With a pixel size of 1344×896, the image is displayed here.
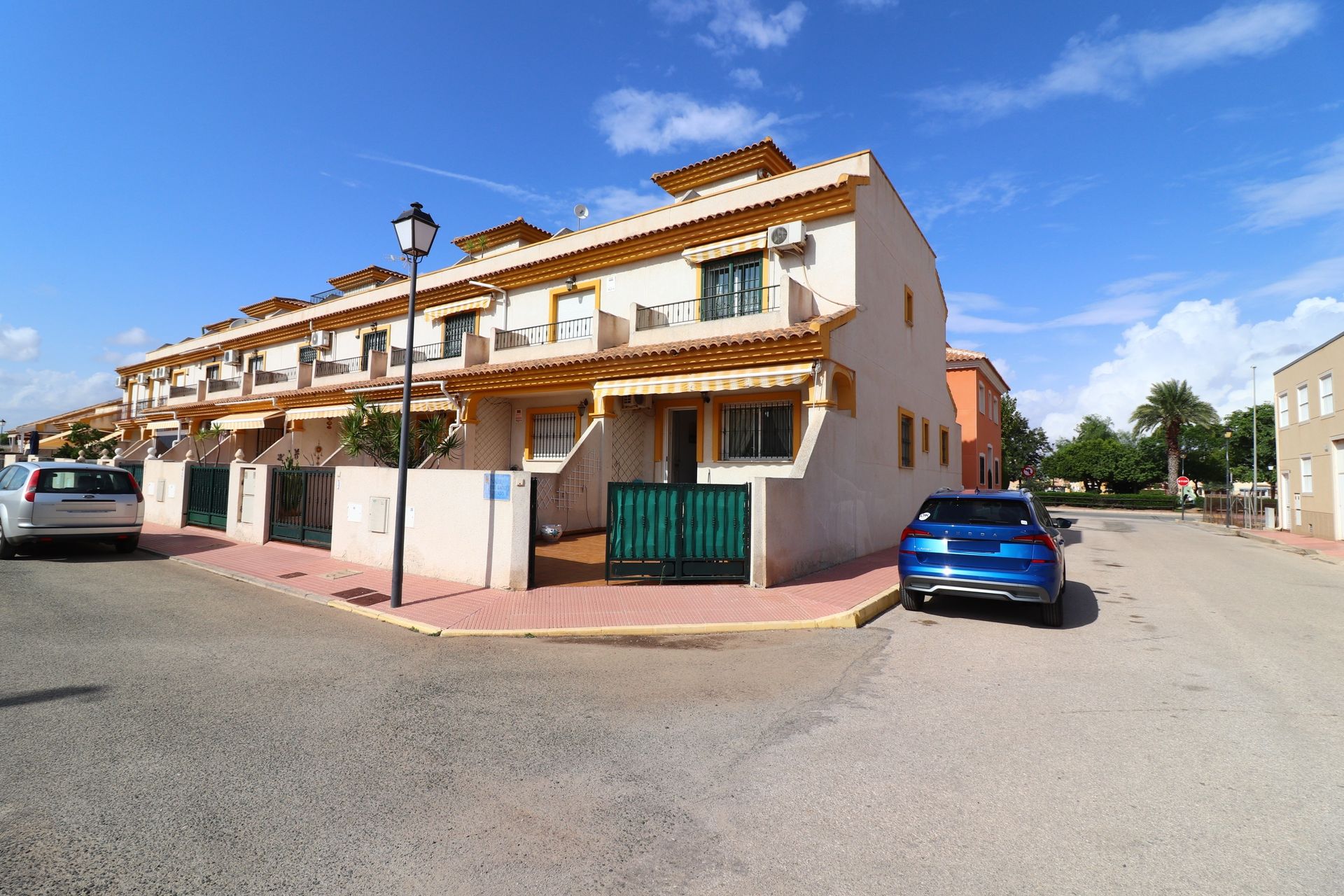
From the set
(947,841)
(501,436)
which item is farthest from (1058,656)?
(501,436)

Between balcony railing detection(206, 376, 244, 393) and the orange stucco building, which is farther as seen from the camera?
the orange stucco building

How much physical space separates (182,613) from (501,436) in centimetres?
1064

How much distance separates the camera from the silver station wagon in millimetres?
10797

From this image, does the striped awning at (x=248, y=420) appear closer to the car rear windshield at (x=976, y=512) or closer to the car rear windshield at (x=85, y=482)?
the car rear windshield at (x=85, y=482)

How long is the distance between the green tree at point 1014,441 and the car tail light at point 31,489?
200 ft

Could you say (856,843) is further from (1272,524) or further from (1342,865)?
(1272,524)

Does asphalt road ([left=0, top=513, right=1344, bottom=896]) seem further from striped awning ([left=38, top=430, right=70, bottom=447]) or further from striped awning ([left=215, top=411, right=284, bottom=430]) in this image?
striped awning ([left=38, top=430, right=70, bottom=447])

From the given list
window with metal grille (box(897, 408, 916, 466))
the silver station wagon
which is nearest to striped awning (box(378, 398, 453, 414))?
the silver station wagon

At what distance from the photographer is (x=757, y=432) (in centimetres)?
1396

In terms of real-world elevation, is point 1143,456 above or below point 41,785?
above

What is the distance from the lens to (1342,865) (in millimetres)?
2904

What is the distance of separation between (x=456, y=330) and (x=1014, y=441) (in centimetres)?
5563

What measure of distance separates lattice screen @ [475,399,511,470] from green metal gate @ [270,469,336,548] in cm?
456

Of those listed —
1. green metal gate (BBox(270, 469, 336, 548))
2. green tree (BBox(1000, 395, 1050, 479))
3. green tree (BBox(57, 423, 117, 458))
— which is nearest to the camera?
green metal gate (BBox(270, 469, 336, 548))
